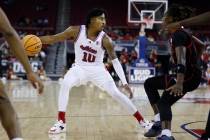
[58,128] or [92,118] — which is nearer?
[58,128]

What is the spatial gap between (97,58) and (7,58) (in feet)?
55.8

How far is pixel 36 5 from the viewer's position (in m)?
30.8

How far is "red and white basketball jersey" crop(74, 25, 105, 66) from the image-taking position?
23.0ft

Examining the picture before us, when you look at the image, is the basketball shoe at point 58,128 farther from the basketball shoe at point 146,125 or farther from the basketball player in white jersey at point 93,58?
the basketball shoe at point 146,125

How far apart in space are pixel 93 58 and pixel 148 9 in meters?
15.3

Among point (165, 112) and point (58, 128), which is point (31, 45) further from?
point (165, 112)

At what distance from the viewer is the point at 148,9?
21.9m

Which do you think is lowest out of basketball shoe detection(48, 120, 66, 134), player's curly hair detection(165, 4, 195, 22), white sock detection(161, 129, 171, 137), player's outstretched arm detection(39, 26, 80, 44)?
basketball shoe detection(48, 120, 66, 134)

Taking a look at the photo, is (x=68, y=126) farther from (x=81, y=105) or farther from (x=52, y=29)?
(x=52, y=29)

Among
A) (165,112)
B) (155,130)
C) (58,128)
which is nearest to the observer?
(165,112)

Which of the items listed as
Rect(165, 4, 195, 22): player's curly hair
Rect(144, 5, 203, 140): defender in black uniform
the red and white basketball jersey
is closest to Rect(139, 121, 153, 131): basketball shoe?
Rect(144, 5, 203, 140): defender in black uniform

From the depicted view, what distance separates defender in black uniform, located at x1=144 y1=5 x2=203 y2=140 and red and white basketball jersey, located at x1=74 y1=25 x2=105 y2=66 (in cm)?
113

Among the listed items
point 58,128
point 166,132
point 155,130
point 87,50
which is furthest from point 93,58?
point 166,132

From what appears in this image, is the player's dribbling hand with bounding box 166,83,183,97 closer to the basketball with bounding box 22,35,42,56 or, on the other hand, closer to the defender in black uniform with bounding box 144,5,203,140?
the defender in black uniform with bounding box 144,5,203,140
